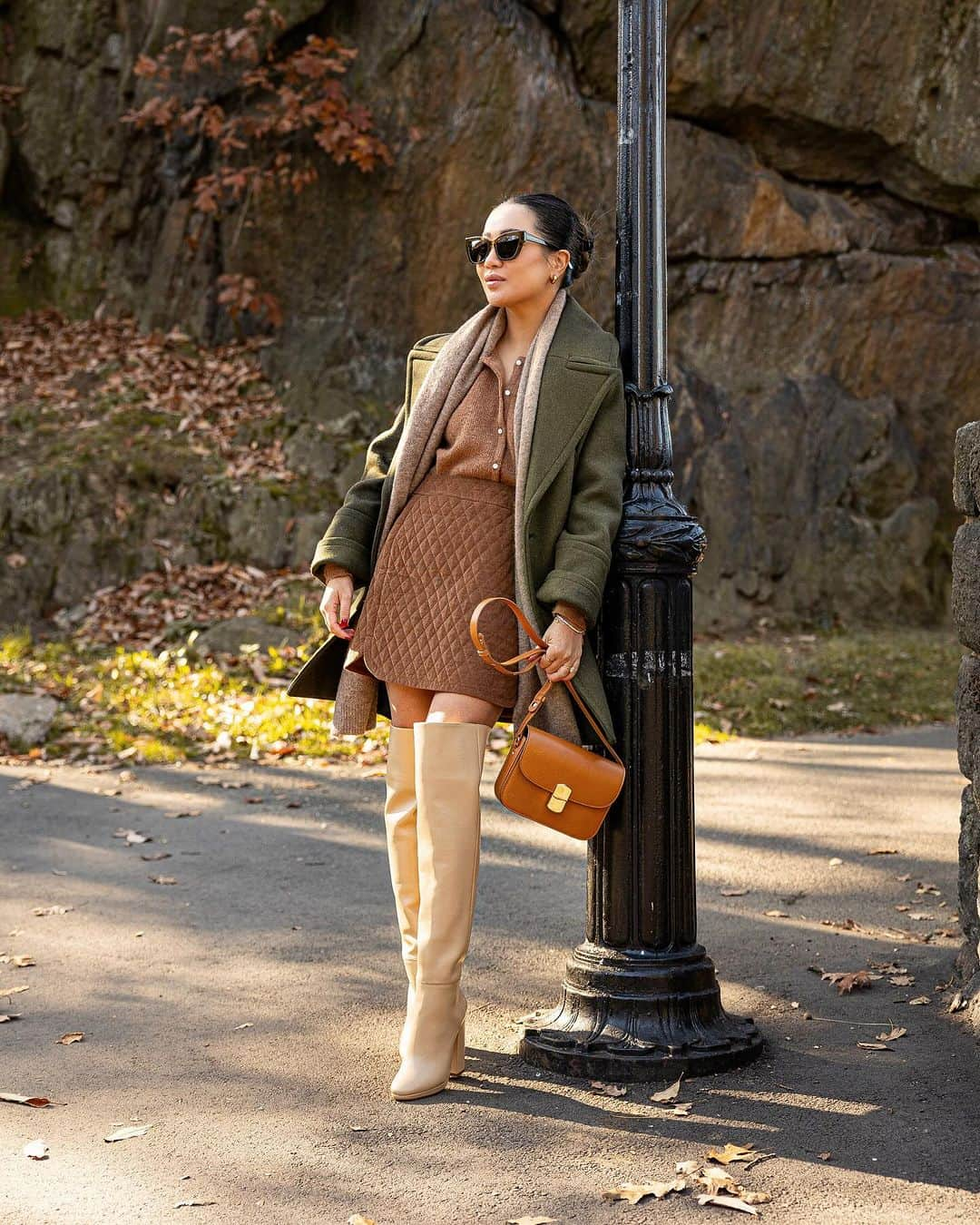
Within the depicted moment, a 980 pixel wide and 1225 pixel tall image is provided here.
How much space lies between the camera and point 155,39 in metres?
13.1

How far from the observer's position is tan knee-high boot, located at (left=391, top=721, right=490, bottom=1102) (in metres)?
3.54

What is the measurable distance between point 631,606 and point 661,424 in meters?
0.48

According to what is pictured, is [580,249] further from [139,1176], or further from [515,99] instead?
[515,99]

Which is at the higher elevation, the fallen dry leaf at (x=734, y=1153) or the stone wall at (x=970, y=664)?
the stone wall at (x=970, y=664)

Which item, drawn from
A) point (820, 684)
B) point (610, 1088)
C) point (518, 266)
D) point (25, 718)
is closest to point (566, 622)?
point (518, 266)

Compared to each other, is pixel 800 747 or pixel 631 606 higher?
pixel 631 606

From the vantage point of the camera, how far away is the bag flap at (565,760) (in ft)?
11.3

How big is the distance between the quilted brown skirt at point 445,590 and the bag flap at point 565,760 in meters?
0.23

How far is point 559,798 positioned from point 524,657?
0.34 meters

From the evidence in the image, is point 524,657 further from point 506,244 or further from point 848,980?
point 848,980

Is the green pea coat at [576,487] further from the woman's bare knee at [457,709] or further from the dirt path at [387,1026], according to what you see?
the dirt path at [387,1026]

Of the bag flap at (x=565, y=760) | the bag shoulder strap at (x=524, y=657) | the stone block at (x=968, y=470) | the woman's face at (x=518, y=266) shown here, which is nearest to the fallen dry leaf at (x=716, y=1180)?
the bag flap at (x=565, y=760)

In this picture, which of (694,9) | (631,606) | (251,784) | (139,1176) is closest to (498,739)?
(251,784)

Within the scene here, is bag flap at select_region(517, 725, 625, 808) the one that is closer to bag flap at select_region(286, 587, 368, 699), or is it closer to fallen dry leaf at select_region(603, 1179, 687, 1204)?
bag flap at select_region(286, 587, 368, 699)
